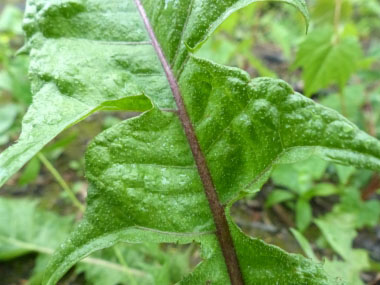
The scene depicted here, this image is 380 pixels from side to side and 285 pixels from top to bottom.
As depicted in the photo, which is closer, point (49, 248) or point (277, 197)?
point (49, 248)

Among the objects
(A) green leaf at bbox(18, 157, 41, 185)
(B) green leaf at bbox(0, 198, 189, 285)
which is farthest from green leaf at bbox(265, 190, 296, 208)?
(A) green leaf at bbox(18, 157, 41, 185)

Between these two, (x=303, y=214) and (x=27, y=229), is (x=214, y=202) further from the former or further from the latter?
(x=27, y=229)

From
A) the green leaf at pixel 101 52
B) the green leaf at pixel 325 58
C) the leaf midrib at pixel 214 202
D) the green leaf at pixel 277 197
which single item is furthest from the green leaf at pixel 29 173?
the green leaf at pixel 325 58

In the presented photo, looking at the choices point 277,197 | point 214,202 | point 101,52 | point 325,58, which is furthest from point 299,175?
point 101,52

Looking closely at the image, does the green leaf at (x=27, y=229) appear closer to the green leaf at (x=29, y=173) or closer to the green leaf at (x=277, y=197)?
the green leaf at (x=29, y=173)

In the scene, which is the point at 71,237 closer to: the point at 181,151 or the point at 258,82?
the point at 181,151

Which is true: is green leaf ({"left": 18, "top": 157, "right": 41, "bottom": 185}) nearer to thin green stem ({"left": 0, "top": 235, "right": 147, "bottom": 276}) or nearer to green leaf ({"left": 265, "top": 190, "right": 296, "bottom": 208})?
thin green stem ({"left": 0, "top": 235, "right": 147, "bottom": 276})
